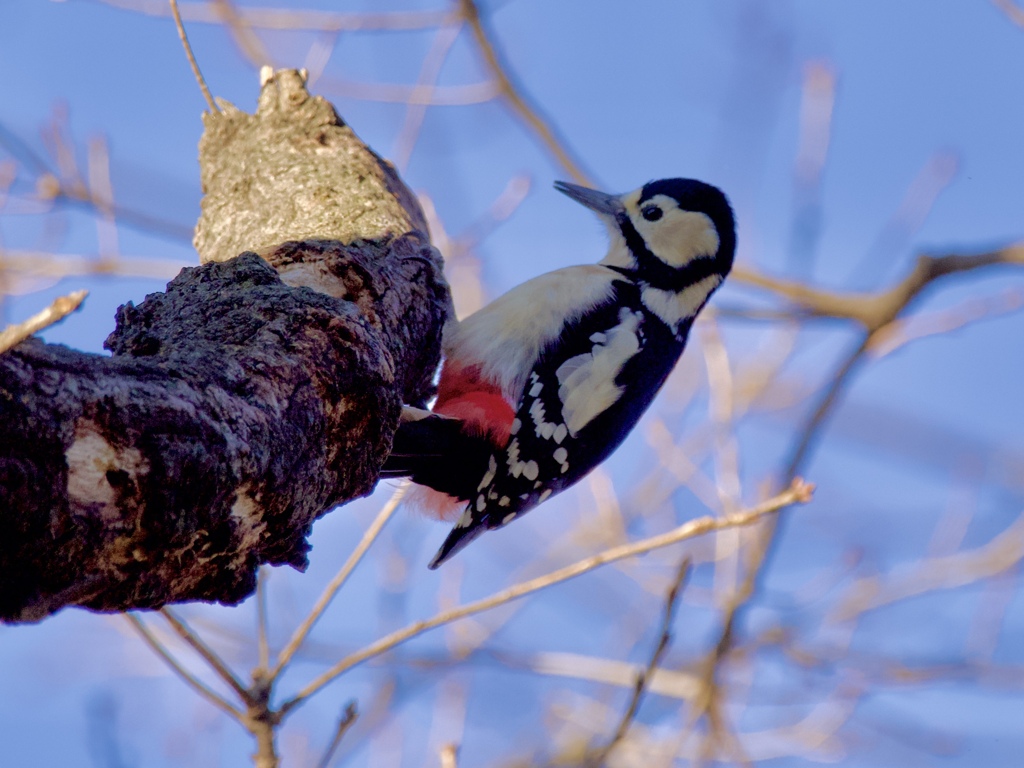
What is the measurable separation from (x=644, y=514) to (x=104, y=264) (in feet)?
9.66

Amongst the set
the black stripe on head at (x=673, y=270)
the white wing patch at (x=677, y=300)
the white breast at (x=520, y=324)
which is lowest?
the white breast at (x=520, y=324)

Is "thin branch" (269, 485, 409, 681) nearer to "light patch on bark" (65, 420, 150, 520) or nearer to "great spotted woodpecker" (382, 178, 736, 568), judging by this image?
"great spotted woodpecker" (382, 178, 736, 568)

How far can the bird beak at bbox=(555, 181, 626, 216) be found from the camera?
389 centimetres

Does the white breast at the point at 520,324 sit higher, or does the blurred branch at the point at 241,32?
the blurred branch at the point at 241,32

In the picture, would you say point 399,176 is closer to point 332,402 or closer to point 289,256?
point 289,256

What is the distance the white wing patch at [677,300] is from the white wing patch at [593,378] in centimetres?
27

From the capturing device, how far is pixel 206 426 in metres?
1.50

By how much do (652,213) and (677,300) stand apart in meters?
0.39

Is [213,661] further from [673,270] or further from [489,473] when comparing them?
[673,270]

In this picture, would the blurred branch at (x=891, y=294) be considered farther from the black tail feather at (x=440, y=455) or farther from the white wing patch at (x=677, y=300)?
the black tail feather at (x=440, y=455)

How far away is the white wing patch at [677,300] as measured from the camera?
11.5ft

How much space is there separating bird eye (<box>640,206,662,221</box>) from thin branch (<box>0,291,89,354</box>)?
2.97 m

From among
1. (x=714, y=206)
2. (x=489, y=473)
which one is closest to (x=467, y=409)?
(x=489, y=473)

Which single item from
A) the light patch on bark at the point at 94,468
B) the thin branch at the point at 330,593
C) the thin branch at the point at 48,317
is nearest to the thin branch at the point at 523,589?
the thin branch at the point at 330,593
